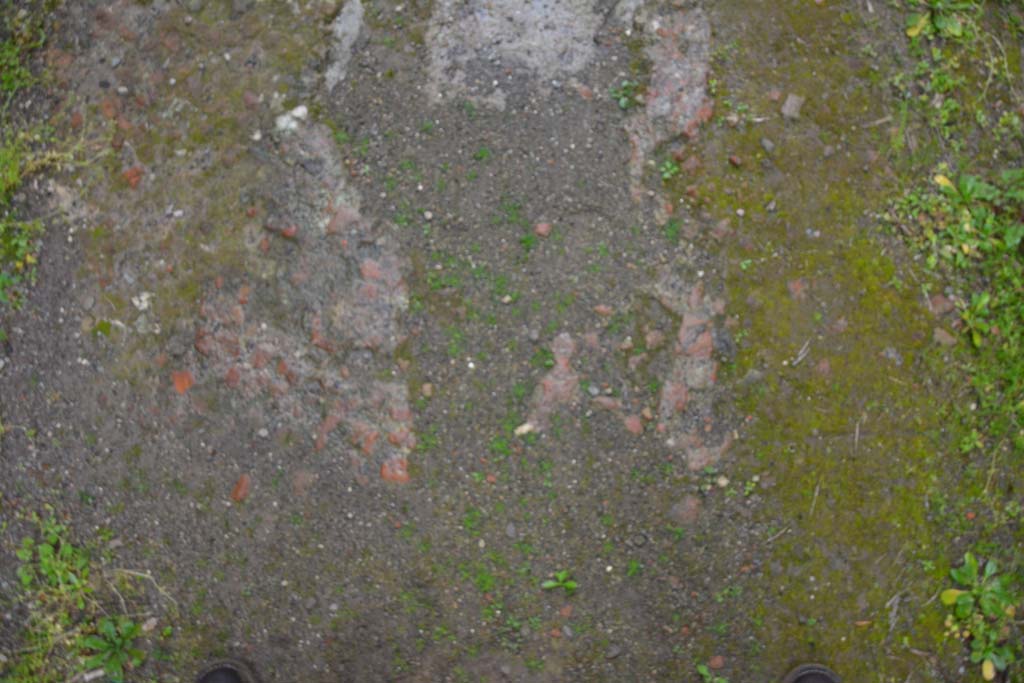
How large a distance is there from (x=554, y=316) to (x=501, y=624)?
1023mm

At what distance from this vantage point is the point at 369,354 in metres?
2.63

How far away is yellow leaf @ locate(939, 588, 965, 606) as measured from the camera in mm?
2645

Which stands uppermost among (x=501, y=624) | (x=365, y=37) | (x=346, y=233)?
(x=365, y=37)

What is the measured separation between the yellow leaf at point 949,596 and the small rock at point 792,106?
165cm

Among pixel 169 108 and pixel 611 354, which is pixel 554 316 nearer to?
pixel 611 354

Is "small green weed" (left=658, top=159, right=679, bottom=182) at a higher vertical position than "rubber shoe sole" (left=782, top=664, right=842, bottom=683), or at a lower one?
higher

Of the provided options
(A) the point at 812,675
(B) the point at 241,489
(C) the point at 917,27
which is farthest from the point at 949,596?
(B) the point at 241,489

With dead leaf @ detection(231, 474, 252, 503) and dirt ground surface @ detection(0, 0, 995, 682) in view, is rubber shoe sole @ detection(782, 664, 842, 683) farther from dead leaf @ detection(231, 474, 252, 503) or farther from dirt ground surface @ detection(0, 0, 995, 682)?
dead leaf @ detection(231, 474, 252, 503)

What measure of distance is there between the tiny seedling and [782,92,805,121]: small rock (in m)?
1.68

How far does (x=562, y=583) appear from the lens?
8.54 ft

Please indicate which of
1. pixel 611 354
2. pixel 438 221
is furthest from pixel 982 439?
pixel 438 221

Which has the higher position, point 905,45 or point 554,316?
point 905,45

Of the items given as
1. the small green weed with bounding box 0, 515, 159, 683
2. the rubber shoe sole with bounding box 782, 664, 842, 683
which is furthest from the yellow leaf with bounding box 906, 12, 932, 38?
the small green weed with bounding box 0, 515, 159, 683

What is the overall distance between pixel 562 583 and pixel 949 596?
50.6 inches
